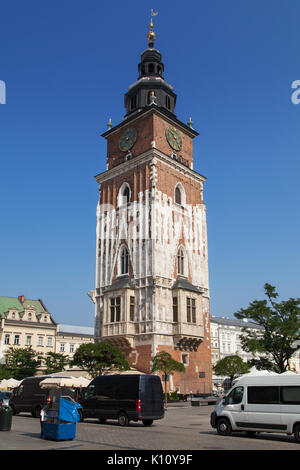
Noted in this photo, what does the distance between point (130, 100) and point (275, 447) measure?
42.7 meters

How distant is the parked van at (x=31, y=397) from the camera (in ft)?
81.2

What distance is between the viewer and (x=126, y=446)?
12.6m

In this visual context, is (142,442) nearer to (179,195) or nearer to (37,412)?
(37,412)

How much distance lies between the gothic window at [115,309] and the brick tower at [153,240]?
10cm

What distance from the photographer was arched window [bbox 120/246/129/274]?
4254cm

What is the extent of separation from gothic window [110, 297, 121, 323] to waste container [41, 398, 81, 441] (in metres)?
26.1

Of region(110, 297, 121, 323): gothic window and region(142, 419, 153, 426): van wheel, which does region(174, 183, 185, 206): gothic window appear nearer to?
region(110, 297, 121, 323): gothic window

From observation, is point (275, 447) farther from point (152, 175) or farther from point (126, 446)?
point (152, 175)

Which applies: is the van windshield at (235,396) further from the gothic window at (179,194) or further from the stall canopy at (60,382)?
the gothic window at (179,194)

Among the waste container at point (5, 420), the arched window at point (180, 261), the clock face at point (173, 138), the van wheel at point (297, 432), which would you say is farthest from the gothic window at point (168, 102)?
the van wheel at point (297, 432)

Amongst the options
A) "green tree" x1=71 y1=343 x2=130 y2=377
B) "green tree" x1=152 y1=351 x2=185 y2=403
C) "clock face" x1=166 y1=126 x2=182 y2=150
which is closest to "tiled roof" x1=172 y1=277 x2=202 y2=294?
"green tree" x1=152 y1=351 x2=185 y2=403

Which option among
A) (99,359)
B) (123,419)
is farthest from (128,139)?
(123,419)

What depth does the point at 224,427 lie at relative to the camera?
16844mm

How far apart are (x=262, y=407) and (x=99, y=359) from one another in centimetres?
2055
